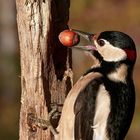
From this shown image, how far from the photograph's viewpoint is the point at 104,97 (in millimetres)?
5625

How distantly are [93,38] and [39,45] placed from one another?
17.4 inches

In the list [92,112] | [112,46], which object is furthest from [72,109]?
[112,46]

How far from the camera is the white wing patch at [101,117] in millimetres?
5582

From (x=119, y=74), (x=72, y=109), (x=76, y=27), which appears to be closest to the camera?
(x=72, y=109)

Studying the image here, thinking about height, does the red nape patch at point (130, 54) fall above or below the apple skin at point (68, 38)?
below

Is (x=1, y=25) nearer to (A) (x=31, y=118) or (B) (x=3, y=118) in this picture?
(B) (x=3, y=118)

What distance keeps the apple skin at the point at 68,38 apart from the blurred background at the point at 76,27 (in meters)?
4.42

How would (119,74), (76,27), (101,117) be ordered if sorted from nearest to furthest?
(101,117), (119,74), (76,27)

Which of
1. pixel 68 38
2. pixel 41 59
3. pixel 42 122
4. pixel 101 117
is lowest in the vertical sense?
pixel 42 122

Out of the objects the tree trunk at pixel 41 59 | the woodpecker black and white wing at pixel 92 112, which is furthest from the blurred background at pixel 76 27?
the woodpecker black and white wing at pixel 92 112

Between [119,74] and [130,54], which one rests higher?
[130,54]

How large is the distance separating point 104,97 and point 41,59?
533 mm

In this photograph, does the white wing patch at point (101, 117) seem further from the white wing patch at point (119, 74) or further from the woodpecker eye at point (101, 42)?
the woodpecker eye at point (101, 42)

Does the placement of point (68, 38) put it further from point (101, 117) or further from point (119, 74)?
point (101, 117)
